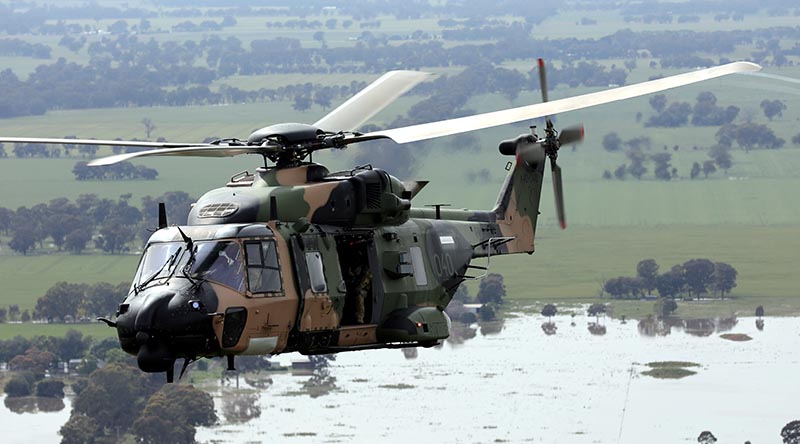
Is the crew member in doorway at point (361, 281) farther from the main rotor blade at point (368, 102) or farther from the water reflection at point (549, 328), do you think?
the water reflection at point (549, 328)

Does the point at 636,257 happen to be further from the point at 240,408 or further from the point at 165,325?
the point at 165,325

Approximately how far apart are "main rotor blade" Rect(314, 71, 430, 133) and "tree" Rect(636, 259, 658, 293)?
323 ft

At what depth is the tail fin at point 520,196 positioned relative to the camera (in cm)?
2842

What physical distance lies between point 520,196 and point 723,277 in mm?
95907

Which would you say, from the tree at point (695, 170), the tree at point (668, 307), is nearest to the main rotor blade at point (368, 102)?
the tree at point (668, 307)

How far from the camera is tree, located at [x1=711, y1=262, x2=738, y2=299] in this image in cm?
12081

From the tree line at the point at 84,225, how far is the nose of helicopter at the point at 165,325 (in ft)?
369

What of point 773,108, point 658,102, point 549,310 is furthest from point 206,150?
point 773,108

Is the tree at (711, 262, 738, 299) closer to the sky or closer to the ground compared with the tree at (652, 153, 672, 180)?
closer to the ground

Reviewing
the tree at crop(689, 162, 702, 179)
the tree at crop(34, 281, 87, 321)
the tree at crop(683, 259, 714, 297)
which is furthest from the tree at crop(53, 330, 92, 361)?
the tree at crop(689, 162, 702, 179)

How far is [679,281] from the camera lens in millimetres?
128000

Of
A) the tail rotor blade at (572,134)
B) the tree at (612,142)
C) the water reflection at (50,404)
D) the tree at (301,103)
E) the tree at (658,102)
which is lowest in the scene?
the water reflection at (50,404)

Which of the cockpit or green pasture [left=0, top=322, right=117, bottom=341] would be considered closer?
the cockpit

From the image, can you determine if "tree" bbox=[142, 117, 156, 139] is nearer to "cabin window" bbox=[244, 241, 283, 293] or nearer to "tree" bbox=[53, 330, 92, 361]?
"tree" bbox=[53, 330, 92, 361]
